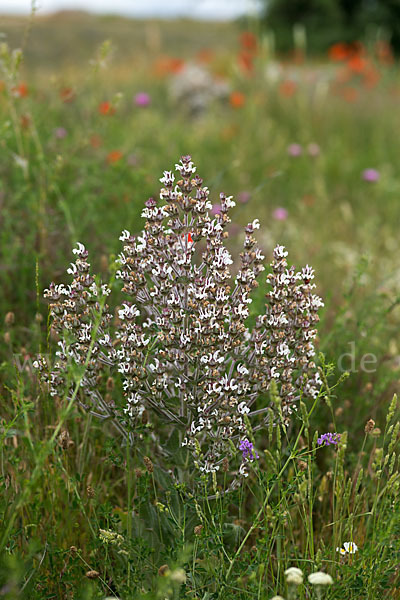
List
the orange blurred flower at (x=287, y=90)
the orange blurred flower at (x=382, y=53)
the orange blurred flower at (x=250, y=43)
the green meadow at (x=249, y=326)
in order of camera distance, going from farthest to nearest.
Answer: the orange blurred flower at (x=382, y=53), the orange blurred flower at (x=250, y=43), the orange blurred flower at (x=287, y=90), the green meadow at (x=249, y=326)

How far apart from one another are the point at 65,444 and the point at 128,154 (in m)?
2.84

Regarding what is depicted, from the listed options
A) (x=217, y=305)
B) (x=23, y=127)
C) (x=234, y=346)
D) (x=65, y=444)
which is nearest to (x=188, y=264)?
(x=217, y=305)

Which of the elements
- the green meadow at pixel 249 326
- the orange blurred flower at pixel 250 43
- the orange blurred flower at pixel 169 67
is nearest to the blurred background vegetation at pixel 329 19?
the orange blurred flower at pixel 169 67

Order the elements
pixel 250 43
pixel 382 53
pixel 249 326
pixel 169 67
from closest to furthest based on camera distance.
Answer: pixel 249 326
pixel 250 43
pixel 169 67
pixel 382 53

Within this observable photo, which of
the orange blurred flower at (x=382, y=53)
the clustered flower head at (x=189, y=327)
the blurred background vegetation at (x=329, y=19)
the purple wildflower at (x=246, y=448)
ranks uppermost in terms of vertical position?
the blurred background vegetation at (x=329, y=19)

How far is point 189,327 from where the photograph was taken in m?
1.72

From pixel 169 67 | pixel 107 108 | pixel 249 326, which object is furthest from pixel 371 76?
pixel 249 326

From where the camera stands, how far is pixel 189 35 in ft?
95.3

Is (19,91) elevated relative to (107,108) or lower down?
elevated

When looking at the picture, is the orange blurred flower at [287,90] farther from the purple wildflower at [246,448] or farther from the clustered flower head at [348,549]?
the clustered flower head at [348,549]

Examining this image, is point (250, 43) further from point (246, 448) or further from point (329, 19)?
point (329, 19)

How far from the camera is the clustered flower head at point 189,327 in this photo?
5.48ft

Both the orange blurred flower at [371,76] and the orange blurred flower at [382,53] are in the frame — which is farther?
the orange blurred flower at [382,53]

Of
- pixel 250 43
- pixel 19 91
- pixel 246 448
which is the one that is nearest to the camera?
pixel 246 448
